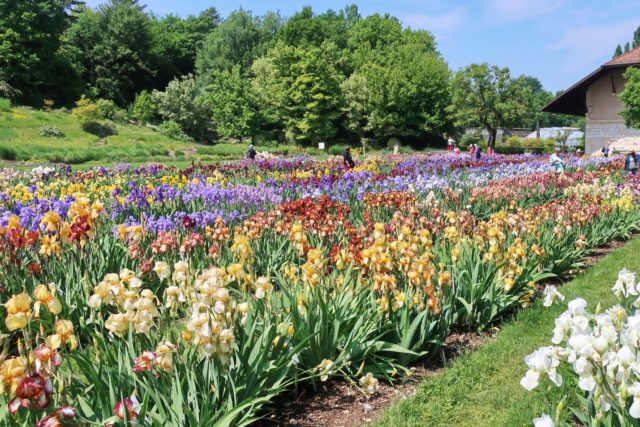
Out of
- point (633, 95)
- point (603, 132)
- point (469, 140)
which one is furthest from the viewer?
point (469, 140)

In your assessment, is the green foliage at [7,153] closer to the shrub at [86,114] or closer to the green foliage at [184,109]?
the shrub at [86,114]

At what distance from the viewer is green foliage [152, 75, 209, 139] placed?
49219 millimetres

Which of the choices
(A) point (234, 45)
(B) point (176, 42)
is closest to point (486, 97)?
(A) point (234, 45)

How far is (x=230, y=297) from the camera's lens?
8.74 feet

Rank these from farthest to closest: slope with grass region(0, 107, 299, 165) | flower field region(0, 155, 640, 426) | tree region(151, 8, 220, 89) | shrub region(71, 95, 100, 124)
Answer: tree region(151, 8, 220, 89)
shrub region(71, 95, 100, 124)
slope with grass region(0, 107, 299, 165)
flower field region(0, 155, 640, 426)

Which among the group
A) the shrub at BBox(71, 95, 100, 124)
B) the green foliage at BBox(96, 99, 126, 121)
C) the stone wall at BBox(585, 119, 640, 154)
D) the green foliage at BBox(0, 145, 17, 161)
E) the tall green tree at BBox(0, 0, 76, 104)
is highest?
the tall green tree at BBox(0, 0, 76, 104)

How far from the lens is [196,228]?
6.32 meters

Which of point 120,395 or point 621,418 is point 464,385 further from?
point 120,395

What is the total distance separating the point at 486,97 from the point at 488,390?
49.5 m

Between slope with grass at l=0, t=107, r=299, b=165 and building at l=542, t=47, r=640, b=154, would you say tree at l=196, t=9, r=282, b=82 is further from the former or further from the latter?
building at l=542, t=47, r=640, b=154

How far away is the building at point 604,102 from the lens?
3638cm

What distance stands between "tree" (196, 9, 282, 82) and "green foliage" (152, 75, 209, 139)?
39.9 ft

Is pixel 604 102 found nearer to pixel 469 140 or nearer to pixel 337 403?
pixel 469 140

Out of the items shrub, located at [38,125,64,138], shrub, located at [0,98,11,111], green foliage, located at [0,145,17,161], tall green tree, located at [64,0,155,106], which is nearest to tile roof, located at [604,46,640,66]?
green foliage, located at [0,145,17,161]
